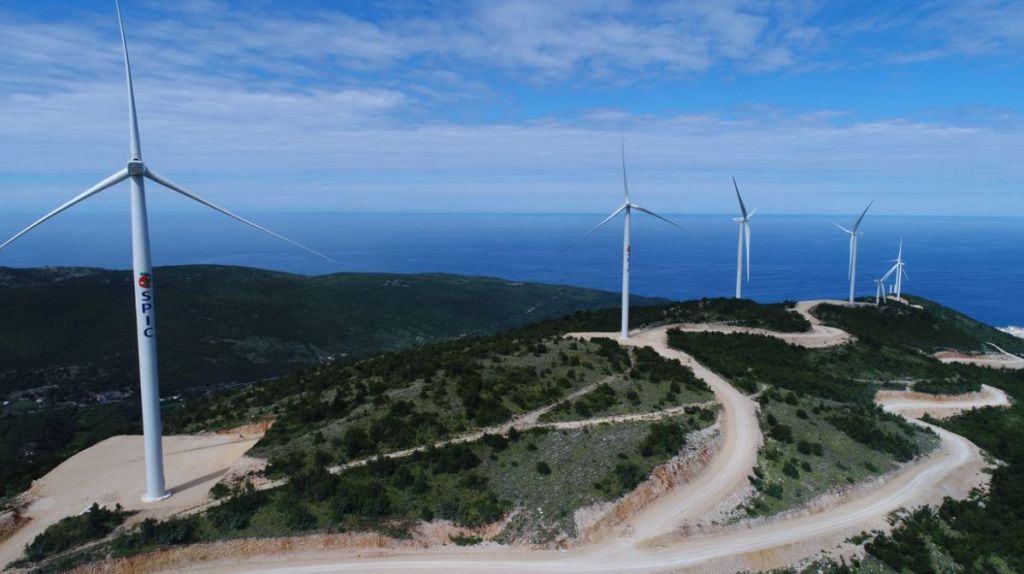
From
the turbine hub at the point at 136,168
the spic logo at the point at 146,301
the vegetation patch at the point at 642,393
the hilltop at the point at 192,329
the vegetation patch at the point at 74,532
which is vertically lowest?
the hilltop at the point at 192,329

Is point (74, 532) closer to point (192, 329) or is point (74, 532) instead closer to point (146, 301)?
point (146, 301)

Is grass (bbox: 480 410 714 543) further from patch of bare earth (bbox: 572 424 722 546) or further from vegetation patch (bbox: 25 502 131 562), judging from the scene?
vegetation patch (bbox: 25 502 131 562)

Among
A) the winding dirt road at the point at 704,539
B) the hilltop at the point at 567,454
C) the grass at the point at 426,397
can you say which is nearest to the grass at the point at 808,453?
the hilltop at the point at 567,454

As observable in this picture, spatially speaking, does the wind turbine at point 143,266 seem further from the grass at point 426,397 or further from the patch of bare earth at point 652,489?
the patch of bare earth at point 652,489

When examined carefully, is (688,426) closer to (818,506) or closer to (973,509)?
(818,506)

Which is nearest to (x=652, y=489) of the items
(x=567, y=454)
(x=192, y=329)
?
(x=567, y=454)
